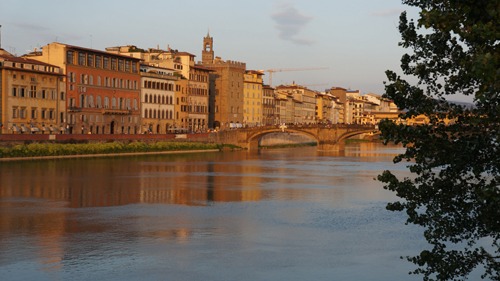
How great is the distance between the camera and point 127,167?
5675cm

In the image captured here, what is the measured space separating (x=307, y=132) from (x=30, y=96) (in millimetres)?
42689

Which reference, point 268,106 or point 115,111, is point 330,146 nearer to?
point 115,111

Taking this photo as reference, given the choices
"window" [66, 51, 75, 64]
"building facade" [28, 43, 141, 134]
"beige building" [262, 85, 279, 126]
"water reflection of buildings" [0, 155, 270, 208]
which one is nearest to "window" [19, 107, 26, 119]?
"building facade" [28, 43, 141, 134]

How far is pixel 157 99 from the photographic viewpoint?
93.9 metres

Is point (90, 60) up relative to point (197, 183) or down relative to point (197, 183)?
up

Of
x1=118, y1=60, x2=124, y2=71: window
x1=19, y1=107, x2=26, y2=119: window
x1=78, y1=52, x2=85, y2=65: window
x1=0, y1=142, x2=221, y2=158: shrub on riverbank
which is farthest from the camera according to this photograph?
x1=118, y1=60, x2=124, y2=71: window

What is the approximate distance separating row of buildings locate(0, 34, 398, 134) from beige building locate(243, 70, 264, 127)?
0.17 metres

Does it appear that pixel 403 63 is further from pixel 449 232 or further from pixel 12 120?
pixel 12 120

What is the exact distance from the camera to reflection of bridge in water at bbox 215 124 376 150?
96.8m

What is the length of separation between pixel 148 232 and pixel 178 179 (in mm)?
22037

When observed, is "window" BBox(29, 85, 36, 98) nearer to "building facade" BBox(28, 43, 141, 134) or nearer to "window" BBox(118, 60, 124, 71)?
"building facade" BBox(28, 43, 141, 134)

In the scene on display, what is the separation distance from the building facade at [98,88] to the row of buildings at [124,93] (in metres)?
0.10

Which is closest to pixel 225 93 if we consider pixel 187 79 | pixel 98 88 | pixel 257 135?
pixel 187 79

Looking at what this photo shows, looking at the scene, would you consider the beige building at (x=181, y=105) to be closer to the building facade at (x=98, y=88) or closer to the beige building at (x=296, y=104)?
the building facade at (x=98, y=88)
